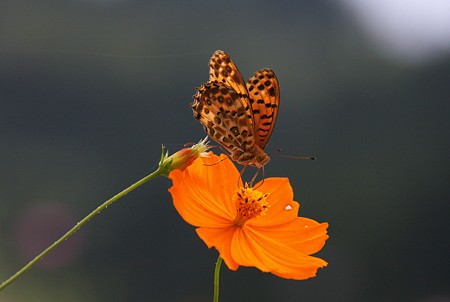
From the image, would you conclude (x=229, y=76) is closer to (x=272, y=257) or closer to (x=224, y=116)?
(x=224, y=116)

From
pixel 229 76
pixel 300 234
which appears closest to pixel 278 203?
pixel 300 234

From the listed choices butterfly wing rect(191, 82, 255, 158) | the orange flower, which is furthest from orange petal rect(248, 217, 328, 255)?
butterfly wing rect(191, 82, 255, 158)

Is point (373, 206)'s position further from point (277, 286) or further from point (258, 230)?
point (258, 230)

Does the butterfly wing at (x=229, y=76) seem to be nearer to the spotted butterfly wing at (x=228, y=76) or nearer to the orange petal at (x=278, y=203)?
the spotted butterfly wing at (x=228, y=76)

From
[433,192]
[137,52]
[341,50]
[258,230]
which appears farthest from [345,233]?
[258,230]

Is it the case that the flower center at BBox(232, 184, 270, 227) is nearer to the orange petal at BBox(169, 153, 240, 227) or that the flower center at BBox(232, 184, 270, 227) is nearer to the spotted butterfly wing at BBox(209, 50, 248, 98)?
the orange petal at BBox(169, 153, 240, 227)
